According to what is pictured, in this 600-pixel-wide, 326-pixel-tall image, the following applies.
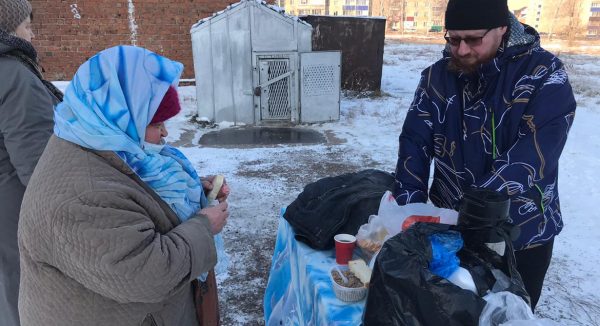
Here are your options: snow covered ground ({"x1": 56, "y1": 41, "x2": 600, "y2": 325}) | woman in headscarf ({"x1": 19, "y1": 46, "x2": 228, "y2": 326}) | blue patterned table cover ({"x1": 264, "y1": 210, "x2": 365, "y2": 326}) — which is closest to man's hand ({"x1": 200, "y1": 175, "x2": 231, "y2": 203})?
woman in headscarf ({"x1": 19, "y1": 46, "x2": 228, "y2": 326})

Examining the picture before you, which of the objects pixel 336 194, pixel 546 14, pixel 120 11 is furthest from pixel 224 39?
pixel 546 14

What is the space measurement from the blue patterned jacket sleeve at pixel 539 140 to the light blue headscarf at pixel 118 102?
4.12ft

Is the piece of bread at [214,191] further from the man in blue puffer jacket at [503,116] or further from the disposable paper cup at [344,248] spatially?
the man in blue puffer jacket at [503,116]

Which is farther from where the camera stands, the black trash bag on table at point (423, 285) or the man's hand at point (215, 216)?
the man's hand at point (215, 216)

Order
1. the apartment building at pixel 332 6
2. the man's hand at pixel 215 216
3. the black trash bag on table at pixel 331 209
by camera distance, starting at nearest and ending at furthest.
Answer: the man's hand at pixel 215 216, the black trash bag on table at pixel 331 209, the apartment building at pixel 332 6

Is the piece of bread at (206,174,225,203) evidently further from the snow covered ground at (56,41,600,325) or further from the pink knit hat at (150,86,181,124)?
the snow covered ground at (56,41,600,325)

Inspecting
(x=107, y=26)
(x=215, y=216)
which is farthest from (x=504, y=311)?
(x=107, y=26)

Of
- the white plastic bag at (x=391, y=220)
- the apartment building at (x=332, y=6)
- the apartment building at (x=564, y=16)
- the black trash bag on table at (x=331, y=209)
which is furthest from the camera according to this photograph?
the apartment building at (x=332, y=6)

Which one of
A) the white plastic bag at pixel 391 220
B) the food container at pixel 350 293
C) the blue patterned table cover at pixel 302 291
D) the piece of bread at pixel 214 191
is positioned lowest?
the blue patterned table cover at pixel 302 291

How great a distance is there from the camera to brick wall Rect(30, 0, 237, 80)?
995 cm

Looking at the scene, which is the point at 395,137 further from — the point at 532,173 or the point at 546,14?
the point at 546,14

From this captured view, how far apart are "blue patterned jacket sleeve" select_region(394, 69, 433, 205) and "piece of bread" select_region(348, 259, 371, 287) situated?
41 centimetres

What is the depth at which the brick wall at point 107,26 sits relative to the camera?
32.7 ft

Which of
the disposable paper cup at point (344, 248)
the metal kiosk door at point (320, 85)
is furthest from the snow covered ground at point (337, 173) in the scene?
the disposable paper cup at point (344, 248)
